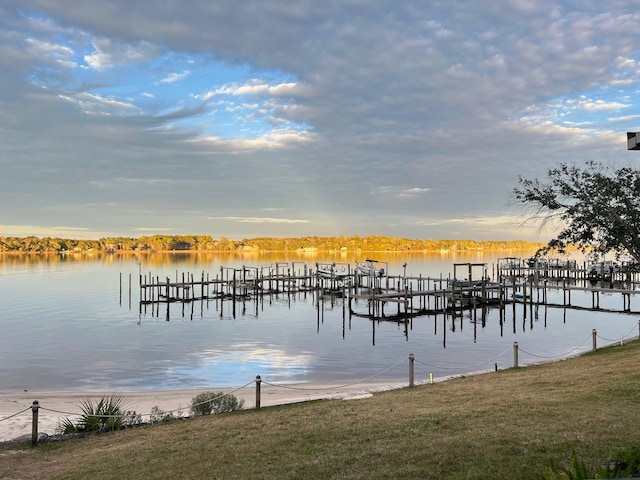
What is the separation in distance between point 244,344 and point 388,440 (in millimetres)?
26063

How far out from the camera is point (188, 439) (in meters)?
10.4

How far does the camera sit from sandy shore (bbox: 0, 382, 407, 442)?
15.4m

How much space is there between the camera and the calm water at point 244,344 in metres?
24.8

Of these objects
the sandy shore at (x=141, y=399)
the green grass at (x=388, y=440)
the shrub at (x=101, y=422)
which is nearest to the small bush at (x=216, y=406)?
the sandy shore at (x=141, y=399)

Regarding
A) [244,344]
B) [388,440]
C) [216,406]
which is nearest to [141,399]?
[216,406]

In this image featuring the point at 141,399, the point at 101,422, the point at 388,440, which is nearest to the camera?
the point at 388,440

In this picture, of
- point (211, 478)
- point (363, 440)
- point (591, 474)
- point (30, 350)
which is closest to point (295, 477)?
point (211, 478)

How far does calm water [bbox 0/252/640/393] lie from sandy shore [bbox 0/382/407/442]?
184 cm

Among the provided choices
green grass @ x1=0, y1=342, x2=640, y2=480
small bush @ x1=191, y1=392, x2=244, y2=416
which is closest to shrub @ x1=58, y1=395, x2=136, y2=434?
green grass @ x1=0, y1=342, x2=640, y2=480

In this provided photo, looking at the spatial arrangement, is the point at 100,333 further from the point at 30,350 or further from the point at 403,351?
the point at 403,351

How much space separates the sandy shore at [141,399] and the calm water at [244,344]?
184cm

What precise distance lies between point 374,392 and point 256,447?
23.9 ft

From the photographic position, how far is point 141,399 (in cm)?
1939

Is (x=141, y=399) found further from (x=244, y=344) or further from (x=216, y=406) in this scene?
(x=244, y=344)
